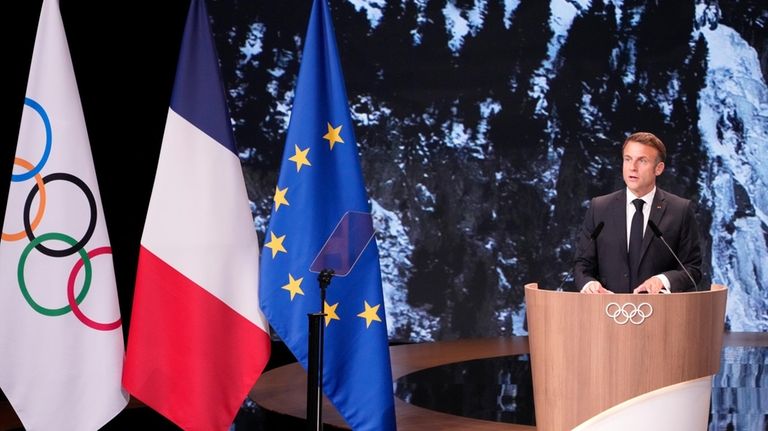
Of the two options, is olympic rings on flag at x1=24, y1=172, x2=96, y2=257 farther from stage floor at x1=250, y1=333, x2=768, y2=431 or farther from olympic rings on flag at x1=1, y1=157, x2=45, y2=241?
stage floor at x1=250, y1=333, x2=768, y2=431

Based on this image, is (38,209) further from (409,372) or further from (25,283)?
(409,372)

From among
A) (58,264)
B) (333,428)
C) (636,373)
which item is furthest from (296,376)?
(636,373)

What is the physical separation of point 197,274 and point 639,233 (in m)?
1.56

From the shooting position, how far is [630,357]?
2668 millimetres

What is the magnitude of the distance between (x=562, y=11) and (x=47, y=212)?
5927 mm

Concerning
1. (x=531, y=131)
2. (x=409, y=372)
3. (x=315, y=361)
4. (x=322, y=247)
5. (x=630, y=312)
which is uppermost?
(x=531, y=131)

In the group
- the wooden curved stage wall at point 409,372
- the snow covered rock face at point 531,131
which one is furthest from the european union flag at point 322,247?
the snow covered rock face at point 531,131

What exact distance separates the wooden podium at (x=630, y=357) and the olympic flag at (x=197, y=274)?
3.37 ft

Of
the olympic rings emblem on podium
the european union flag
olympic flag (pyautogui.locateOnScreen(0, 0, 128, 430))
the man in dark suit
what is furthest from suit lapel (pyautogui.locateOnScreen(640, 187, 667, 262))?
olympic flag (pyautogui.locateOnScreen(0, 0, 128, 430))

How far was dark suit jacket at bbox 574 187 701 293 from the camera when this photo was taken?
310cm

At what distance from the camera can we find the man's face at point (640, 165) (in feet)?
9.93

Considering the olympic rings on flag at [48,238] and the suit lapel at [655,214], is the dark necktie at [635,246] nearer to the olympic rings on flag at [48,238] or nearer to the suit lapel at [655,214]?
the suit lapel at [655,214]

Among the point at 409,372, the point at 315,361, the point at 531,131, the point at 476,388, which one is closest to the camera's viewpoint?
the point at 315,361

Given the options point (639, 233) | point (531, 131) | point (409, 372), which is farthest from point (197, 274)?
point (531, 131)
